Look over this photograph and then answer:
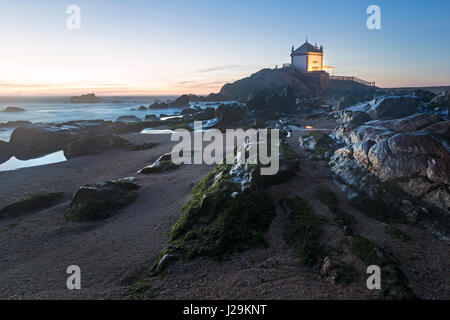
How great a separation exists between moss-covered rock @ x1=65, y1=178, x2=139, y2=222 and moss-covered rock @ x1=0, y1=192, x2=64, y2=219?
2.00m

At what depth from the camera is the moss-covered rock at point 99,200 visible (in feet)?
32.3

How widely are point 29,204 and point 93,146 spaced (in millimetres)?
12809

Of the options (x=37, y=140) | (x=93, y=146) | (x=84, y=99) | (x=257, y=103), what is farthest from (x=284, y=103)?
(x=84, y=99)

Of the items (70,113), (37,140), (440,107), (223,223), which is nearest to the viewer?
(223,223)

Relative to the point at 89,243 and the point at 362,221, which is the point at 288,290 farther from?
the point at 89,243

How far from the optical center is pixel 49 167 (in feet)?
62.6

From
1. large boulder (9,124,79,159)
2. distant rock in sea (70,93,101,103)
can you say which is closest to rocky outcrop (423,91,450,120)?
large boulder (9,124,79,159)

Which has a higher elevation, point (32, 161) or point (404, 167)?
point (404, 167)

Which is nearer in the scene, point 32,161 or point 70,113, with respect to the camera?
point 32,161

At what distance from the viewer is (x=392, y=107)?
63.5 feet

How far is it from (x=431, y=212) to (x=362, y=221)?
5.63 ft

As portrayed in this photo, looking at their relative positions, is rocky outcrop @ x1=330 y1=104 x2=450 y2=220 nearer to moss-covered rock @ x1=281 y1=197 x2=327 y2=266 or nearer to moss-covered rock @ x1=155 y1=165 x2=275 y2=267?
moss-covered rock @ x1=281 y1=197 x2=327 y2=266

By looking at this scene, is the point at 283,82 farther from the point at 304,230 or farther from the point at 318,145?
the point at 304,230
